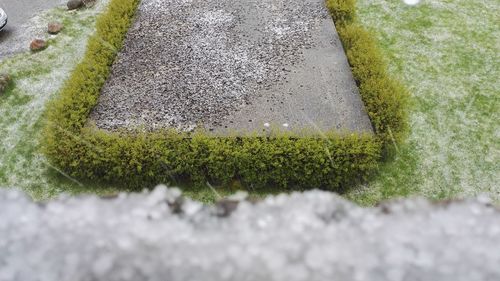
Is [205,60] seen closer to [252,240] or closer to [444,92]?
[444,92]

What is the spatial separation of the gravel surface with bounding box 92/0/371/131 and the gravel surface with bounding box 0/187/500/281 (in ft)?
11.4

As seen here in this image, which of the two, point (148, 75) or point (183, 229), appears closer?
point (183, 229)

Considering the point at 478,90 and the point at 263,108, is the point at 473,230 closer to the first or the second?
the point at 263,108

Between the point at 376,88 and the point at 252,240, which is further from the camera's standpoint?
the point at 376,88

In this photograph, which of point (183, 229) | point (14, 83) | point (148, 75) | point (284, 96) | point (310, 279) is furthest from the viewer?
point (14, 83)

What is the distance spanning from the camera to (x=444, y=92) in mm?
6910

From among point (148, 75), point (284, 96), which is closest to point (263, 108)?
point (284, 96)

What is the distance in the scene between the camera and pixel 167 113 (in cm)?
620

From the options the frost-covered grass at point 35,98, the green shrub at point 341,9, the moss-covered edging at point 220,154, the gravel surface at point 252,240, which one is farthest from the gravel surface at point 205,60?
the gravel surface at point 252,240

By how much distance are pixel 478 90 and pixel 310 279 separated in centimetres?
585

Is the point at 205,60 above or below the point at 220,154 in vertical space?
above

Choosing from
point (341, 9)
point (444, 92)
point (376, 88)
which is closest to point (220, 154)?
point (376, 88)

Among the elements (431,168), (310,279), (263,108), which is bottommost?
(431,168)

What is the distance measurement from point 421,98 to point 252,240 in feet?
17.3
